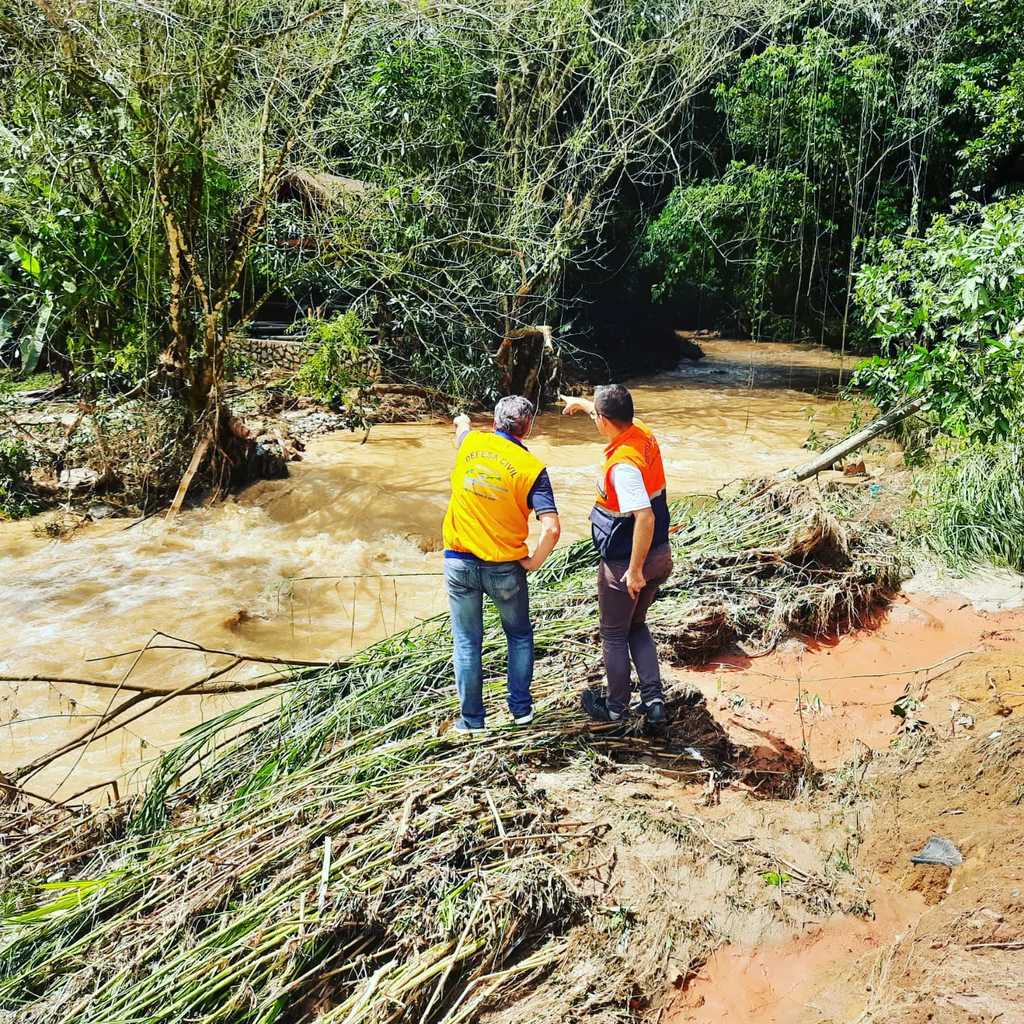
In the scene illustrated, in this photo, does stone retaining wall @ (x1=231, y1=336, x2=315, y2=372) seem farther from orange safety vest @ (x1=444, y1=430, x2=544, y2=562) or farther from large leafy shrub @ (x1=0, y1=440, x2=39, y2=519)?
orange safety vest @ (x1=444, y1=430, x2=544, y2=562)

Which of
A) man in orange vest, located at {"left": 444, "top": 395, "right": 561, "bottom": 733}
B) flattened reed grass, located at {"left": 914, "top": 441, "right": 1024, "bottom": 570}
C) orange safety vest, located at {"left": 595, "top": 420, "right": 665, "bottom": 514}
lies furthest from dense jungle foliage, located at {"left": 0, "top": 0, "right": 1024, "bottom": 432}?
man in orange vest, located at {"left": 444, "top": 395, "right": 561, "bottom": 733}

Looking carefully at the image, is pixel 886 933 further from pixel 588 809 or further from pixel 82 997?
pixel 82 997

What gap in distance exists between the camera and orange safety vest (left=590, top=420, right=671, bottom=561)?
4.00 m

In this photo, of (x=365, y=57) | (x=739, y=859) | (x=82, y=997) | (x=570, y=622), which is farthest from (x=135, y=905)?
(x=365, y=57)

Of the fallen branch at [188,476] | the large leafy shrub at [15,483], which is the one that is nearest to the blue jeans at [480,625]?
the fallen branch at [188,476]

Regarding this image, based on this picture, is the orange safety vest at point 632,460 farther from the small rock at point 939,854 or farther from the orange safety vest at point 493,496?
the small rock at point 939,854

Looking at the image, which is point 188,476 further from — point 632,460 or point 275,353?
point 632,460

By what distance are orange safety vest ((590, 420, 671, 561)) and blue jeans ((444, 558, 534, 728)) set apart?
400mm

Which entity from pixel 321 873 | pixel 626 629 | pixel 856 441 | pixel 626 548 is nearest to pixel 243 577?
pixel 626 629

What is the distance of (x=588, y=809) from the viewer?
365 cm

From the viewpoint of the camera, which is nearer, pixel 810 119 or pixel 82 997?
pixel 82 997

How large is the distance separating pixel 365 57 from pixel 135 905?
14119mm

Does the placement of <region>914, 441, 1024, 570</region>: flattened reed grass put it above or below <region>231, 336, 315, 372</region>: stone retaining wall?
below

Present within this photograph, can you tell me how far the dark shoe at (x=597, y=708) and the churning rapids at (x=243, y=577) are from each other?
2.37 metres
